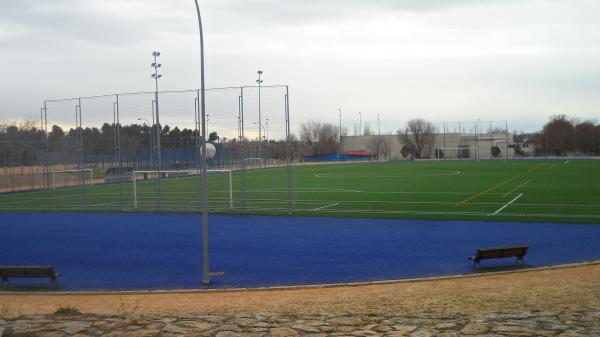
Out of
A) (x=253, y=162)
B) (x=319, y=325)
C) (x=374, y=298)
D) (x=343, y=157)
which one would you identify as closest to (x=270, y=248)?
(x=374, y=298)

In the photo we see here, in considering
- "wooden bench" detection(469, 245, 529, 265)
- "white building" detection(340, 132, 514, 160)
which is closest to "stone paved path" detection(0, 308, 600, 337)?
"wooden bench" detection(469, 245, 529, 265)

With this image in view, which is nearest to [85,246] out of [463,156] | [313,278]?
[313,278]

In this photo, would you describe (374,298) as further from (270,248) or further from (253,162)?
(253,162)

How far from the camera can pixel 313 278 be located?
46.3ft

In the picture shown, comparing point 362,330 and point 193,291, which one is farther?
point 193,291

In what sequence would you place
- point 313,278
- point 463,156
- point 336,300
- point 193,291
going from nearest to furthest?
1. point 336,300
2. point 193,291
3. point 313,278
4. point 463,156

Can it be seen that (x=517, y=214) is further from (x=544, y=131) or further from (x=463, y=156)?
(x=544, y=131)

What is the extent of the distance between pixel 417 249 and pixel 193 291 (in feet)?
23.4

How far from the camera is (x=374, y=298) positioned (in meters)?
11.8

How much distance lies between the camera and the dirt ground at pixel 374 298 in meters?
10.7

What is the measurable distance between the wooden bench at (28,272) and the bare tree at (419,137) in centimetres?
11159

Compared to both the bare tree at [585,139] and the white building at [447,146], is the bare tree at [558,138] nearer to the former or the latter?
the bare tree at [585,139]

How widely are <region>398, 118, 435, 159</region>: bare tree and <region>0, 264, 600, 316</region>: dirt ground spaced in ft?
362

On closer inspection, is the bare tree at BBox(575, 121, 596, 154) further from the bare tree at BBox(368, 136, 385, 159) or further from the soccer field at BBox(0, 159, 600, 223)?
the soccer field at BBox(0, 159, 600, 223)
